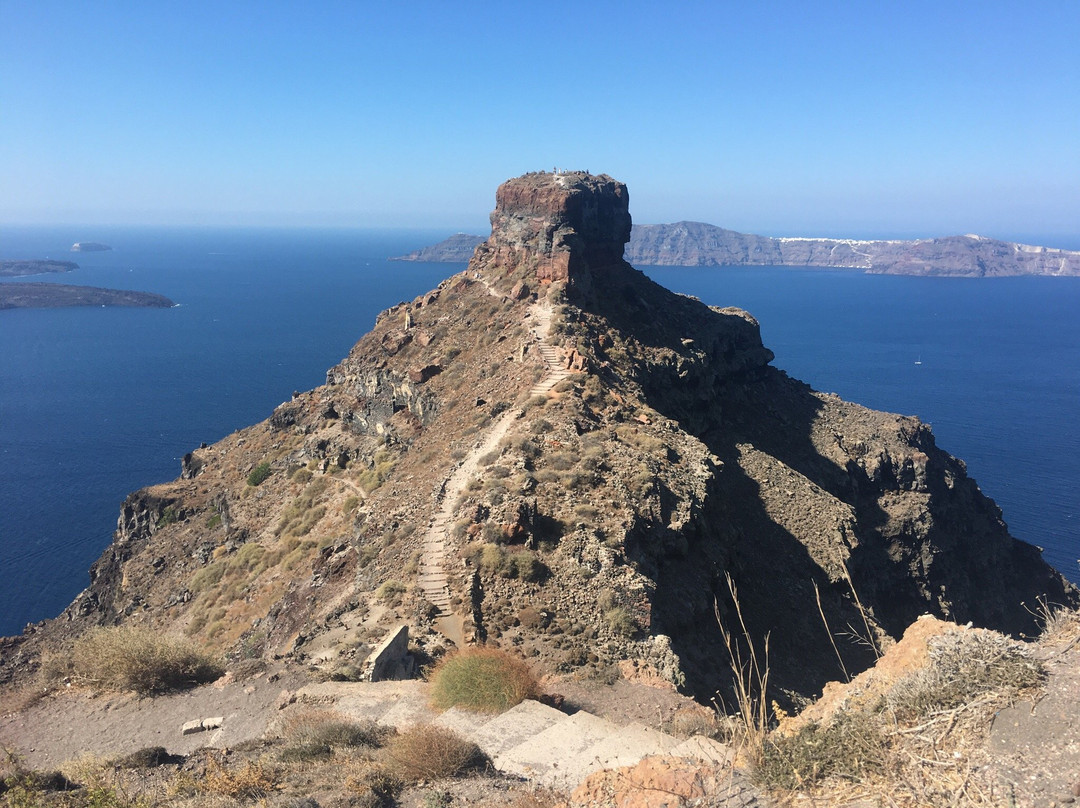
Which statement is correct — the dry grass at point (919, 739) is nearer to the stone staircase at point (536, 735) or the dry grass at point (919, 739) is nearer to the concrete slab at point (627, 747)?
the stone staircase at point (536, 735)

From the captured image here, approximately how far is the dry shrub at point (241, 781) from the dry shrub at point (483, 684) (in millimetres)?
4299

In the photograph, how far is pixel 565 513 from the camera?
2361 centimetres

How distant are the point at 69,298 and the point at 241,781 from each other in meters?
222

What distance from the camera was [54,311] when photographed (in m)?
181

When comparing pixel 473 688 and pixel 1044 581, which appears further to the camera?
pixel 1044 581

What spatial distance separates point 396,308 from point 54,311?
16838cm

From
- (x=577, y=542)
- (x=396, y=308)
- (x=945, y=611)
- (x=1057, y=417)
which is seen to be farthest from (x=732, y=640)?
(x=1057, y=417)

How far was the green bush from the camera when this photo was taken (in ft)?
149

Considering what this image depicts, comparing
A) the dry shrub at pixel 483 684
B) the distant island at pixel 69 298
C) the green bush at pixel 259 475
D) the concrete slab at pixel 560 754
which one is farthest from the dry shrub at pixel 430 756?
the distant island at pixel 69 298

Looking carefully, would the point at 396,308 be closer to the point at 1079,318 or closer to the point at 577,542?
the point at 577,542

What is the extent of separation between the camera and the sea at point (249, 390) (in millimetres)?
69000

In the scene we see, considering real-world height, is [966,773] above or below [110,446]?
above

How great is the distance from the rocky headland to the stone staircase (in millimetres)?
245

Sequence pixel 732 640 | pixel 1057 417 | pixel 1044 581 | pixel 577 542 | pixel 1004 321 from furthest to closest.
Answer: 1. pixel 1004 321
2. pixel 1057 417
3. pixel 1044 581
4. pixel 732 640
5. pixel 577 542
